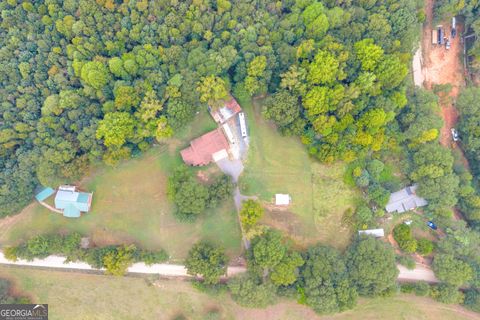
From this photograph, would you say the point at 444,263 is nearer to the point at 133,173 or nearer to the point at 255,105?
the point at 255,105

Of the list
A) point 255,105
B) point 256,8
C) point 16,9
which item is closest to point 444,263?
point 255,105

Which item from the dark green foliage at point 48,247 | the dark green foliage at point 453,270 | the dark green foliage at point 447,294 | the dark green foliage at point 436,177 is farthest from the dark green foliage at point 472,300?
the dark green foliage at point 48,247

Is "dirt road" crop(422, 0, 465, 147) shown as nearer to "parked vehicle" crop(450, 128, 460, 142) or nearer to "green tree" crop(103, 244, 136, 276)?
"parked vehicle" crop(450, 128, 460, 142)

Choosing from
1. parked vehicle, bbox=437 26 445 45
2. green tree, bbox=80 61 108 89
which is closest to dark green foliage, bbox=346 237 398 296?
parked vehicle, bbox=437 26 445 45

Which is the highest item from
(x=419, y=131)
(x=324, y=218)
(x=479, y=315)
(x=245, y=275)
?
(x=419, y=131)

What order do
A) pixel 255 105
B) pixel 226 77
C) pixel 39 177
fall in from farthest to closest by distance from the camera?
pixel 255 105, pixel 226 77, pixel 39 177

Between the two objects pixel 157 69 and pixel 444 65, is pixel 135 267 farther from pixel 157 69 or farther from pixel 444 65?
pixel 444 65

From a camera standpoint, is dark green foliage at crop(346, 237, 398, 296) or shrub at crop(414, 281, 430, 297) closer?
dark green foliage at crop(346, 237, 398, 296)
